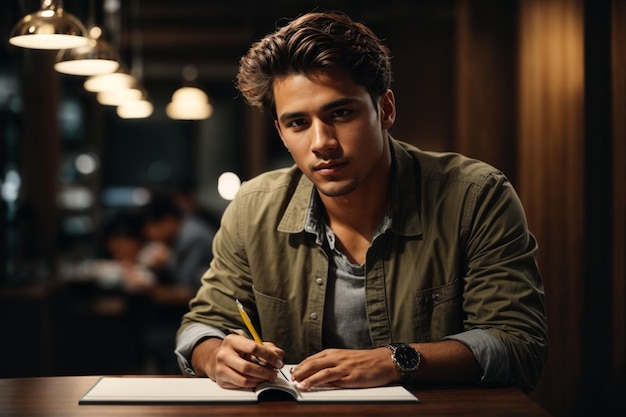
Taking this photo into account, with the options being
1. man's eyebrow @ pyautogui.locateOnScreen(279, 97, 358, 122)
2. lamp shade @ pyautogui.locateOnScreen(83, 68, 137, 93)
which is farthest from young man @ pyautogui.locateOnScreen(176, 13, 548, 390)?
lamp shade @ pyautogui.locateOnScreen(83, 68, 137, 93)

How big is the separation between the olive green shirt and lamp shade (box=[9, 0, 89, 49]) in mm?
802

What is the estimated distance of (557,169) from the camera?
168 inches

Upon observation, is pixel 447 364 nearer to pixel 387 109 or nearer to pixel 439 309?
pixel 439 309

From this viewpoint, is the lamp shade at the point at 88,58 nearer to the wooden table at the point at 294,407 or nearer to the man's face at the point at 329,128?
the man's face at the point at 329,128

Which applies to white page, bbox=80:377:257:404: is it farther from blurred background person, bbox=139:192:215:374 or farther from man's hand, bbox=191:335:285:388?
blurred background person, bbox=139:192:215:374

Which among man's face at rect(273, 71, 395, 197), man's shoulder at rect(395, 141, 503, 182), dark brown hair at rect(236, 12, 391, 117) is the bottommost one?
man's shoulder at rect(395, 141, 503, 182)

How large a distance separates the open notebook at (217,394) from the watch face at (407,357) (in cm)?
6

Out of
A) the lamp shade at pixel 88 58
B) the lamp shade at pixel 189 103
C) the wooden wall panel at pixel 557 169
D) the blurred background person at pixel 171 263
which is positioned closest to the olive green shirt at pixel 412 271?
the lamp shade at pixel 88 58

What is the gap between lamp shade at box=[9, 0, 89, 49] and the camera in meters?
2.70

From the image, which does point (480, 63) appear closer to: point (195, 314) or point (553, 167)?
point (553, 167)

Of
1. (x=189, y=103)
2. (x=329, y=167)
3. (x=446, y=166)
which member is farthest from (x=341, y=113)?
(x=189, y=103)

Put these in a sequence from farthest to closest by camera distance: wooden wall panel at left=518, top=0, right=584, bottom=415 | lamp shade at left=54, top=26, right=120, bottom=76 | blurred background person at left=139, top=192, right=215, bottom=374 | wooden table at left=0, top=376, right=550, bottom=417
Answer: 1. blurred background person at left=139, top=192, right=215, bottom=374
2. wooden wall panel at left=518, top=0, right=584, bottom=415
3. lamp shade at left=54, top=26, right=120, bottom=76
4. wooden table at left=0, top=376, right=550, bottom=417

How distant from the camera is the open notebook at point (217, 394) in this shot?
1788 mm

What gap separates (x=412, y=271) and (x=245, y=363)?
63 centimetres
